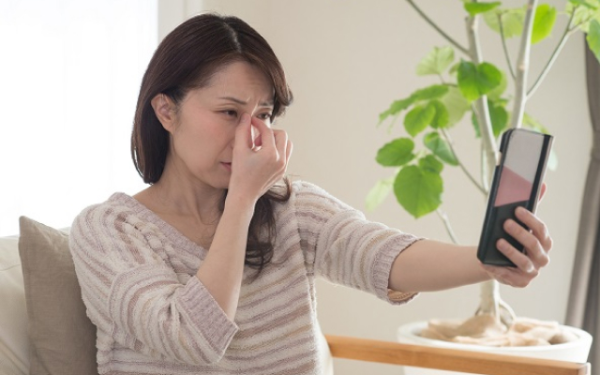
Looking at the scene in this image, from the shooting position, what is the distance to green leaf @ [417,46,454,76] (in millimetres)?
2613

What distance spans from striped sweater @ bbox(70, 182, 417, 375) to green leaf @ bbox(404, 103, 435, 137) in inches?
37.0

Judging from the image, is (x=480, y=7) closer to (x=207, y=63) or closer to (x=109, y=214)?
(x=207, y=63)

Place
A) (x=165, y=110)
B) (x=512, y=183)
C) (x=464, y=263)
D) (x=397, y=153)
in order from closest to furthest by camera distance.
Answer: (x=512, y=183) < (x=464, y=263) < (x=165, y=110) < (x=397, y=153)

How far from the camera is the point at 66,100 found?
2354 mm

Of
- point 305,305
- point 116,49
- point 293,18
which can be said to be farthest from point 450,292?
point 305,305

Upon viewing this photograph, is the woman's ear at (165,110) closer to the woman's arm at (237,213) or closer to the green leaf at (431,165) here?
the woman's arm at (237,213)

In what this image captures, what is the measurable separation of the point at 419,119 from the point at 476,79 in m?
0.22

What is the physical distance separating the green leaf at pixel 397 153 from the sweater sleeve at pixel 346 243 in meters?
0.97

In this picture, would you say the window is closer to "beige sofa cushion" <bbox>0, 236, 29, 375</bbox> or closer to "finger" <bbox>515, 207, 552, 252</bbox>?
"beige sofa cushion" <bbox>0, 236, 29, 375</bbox>

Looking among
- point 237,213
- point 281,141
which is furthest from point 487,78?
point 237,213

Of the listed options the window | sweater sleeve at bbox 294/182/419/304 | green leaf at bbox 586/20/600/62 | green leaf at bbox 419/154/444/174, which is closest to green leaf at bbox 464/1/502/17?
green leaf at bbox 586/20/600/62

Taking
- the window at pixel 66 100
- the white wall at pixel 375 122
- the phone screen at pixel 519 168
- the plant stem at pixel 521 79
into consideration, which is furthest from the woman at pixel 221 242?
the white wall at pixel 375 122

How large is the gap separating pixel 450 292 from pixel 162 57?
2273 millimetres

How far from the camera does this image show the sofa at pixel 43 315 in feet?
4.53
